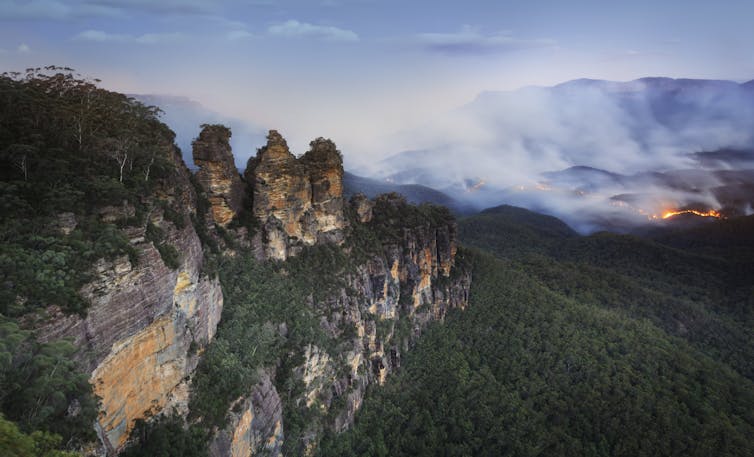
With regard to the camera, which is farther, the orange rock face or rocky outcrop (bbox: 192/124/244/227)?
rocky outcrop (bbox: 192/124/244/227)

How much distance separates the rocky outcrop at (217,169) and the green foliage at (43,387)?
2694cm

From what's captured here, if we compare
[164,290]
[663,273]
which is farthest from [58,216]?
[663,273]

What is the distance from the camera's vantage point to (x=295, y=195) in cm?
5069

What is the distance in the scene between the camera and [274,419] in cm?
3472

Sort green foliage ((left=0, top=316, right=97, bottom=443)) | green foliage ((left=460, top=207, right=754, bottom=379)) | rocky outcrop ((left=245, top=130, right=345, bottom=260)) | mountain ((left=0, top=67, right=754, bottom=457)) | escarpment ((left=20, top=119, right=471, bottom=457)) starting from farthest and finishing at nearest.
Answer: green foliage ((left=460, top=207, right=754, bottom=379)) → rocky outcrop ((left=245, top=130, right=345, bottom=260)) → escarpment ((left=20, top=119, right=471, bottom=457)) → mountain ((left=0, top=67, right=754, bottom=457)) → green foliage ((left=0, top=316, right=97, bottom=443))

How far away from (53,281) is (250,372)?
1879cm

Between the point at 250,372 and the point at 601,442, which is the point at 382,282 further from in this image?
the point at 601,442

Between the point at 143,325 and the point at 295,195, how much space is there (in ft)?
103

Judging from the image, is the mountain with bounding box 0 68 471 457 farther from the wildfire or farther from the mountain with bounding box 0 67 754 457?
the wildfire

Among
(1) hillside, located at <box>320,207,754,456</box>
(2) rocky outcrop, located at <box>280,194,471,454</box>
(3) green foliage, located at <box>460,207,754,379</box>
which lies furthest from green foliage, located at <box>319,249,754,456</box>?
(3) green foliage, located at <box>460,207,754,379</box>

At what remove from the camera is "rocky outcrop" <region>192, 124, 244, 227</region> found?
134 feet

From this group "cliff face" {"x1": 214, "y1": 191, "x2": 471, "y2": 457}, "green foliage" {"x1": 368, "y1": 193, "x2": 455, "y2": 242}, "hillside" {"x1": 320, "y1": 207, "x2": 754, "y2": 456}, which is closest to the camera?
"cliff face" {"x1": 214, "y1": 191, "x2": 471, "y2": 457}

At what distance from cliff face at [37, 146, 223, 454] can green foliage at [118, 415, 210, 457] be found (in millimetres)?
786

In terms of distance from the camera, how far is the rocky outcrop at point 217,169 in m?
40.7
